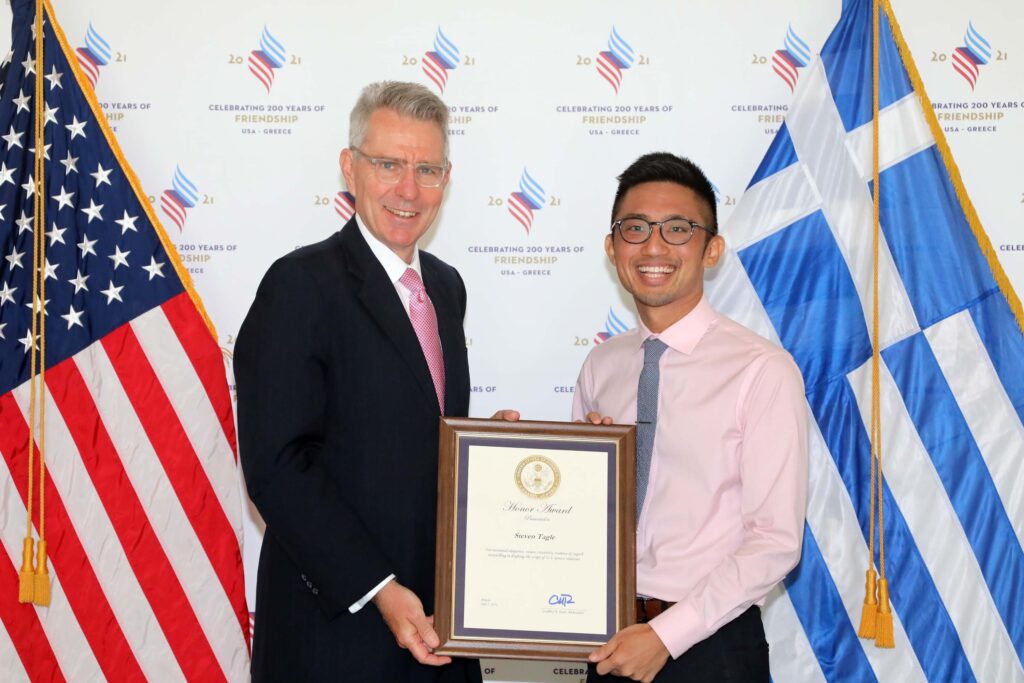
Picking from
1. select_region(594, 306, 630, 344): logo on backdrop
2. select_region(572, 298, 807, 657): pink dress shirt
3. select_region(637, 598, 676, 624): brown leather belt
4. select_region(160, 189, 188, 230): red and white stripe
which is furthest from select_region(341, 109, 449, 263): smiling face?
select_region(160, 189, 188, 230): red and white stripe

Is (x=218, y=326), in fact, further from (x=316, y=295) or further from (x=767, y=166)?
(x=767, y=166)

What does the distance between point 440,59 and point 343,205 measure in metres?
0.64

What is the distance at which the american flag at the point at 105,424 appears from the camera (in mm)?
3197

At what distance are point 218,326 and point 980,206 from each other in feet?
9.13

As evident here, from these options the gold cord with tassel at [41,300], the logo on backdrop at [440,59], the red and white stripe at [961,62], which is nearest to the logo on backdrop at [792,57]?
the red and white stripe at [961,62]

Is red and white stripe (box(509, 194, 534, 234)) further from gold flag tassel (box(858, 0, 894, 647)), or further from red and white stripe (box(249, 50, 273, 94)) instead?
gold flag tassel (box(858, 0, 894, 647))

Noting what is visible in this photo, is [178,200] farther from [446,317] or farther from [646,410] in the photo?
[646,410]

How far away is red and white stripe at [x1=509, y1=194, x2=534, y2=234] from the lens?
3529 millimetres

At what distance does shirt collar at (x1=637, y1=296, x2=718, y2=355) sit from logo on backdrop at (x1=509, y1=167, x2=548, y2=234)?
4.30 feet

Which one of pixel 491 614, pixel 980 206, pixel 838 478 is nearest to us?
pixel 491 614

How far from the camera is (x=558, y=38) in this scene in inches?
138

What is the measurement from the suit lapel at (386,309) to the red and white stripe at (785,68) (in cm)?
194

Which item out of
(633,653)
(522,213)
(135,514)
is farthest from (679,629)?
(135,514)

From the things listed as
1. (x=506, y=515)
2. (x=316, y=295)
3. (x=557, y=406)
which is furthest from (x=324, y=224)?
(x=506, y=515)
